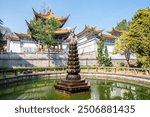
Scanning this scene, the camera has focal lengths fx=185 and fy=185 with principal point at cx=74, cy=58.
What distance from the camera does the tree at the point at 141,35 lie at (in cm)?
2444

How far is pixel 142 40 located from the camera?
24.9 meters

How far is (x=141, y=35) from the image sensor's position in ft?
83.1

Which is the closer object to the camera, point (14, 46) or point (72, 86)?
point (72, 86)

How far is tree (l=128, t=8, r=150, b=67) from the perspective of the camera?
24.4 meters

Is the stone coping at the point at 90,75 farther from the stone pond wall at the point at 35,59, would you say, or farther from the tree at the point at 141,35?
the stone pond wall at the point at 35,59

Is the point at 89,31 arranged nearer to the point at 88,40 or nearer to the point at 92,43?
the point at 88,40

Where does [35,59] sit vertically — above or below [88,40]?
below

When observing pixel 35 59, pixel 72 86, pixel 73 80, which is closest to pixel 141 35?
pixel 73 80

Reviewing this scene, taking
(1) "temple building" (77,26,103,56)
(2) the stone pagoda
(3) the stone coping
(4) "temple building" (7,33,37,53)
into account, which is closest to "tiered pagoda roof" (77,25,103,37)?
(1) "temple building" (77,26,103,56)

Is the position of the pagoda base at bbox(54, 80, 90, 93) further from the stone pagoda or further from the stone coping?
the stone coping

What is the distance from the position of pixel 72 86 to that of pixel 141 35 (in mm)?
15477

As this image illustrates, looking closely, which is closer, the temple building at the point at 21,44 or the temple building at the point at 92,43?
the temple building at the point at 92,43

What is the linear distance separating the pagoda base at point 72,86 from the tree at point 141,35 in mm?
13089

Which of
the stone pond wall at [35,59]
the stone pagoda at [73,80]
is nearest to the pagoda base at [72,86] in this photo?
the stone pagoda at [73,80]
